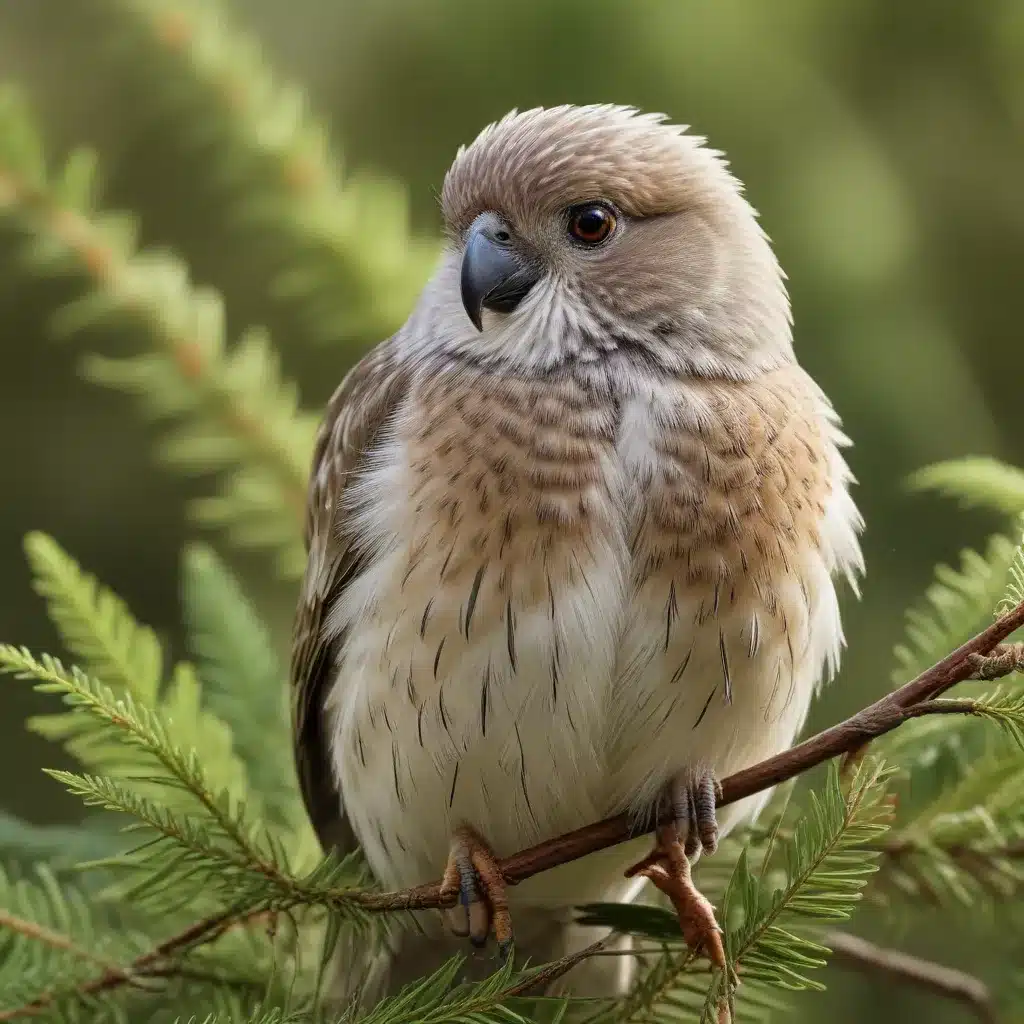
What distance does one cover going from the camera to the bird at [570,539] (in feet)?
7.31

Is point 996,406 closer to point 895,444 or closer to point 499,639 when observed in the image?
point 895,444

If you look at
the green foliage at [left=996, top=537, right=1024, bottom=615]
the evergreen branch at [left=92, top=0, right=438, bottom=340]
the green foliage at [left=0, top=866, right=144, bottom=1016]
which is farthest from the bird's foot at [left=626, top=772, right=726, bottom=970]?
the evergreen branch at [left=92, top=0, right=438, bottom=340]

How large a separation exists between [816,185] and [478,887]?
1.83m

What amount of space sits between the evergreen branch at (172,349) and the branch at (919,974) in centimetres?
143

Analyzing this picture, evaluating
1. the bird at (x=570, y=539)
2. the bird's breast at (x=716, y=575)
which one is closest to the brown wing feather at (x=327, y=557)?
the bird at (x=570, y=539)

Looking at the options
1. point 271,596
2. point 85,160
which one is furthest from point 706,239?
point 271,596

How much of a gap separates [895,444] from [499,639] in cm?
135

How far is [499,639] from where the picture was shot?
7.36ft

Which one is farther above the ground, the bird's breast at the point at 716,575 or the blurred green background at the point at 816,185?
the blurred green background at the point at 816,185

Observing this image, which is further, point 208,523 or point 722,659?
point 208,523

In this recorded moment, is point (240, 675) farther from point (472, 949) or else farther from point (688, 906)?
point (688, 906)

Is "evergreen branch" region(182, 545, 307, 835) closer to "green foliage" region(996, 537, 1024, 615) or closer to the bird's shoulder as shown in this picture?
the bird's shoulder

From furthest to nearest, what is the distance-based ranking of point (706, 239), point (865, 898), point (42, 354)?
1. point (42, 354)
2. point (706, 239)
3. point (865, 898)

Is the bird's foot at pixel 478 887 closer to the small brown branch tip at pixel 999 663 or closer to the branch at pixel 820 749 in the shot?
the branch at pixel 820 749
